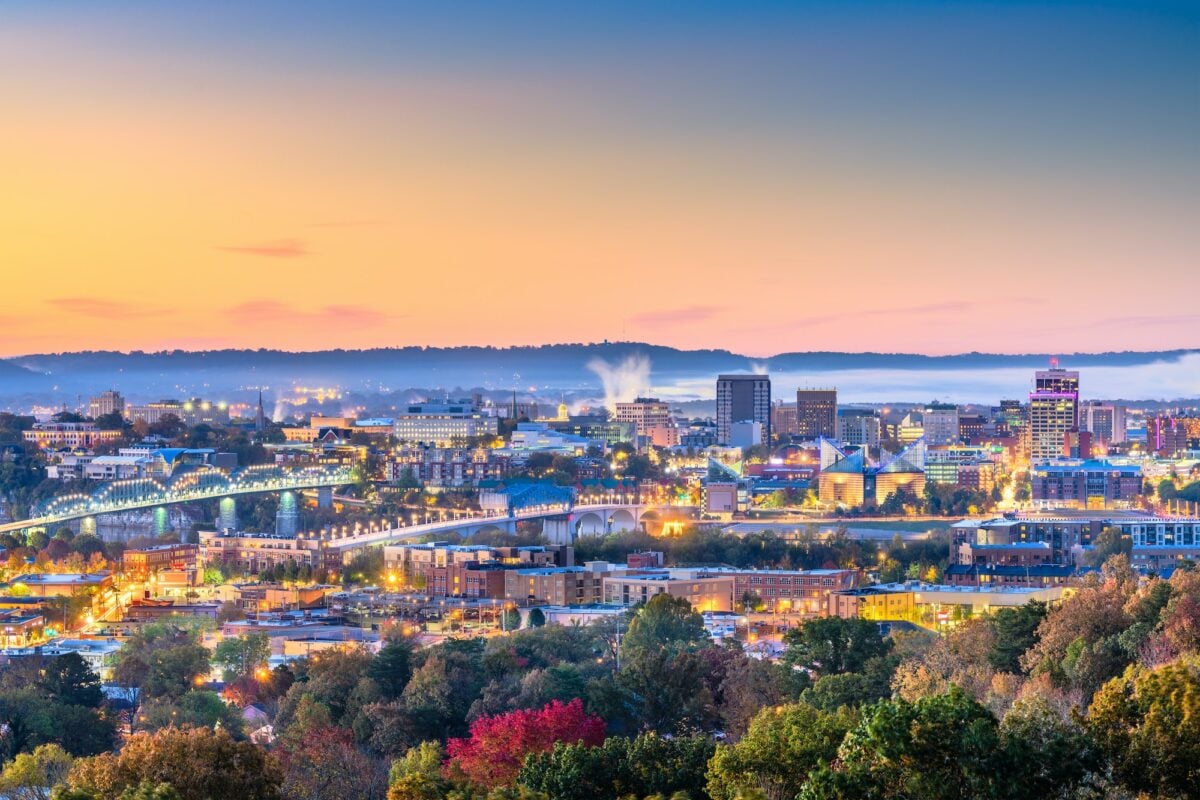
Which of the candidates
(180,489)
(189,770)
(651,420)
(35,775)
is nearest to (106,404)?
(651,420)

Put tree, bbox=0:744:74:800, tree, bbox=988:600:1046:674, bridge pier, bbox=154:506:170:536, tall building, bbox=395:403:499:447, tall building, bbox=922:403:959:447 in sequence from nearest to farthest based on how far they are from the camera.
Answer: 1. tree, bbox=0:744:74:800
2. tree, bbox=988:600:1046:674
3. bridge pier, bbox=154:506:170:536
4. tall building, bbox=395:403:499:447
5. tall building, bbox=922:403:959:447

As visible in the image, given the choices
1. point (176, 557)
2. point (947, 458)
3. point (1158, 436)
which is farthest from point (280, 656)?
point (1158, 436)

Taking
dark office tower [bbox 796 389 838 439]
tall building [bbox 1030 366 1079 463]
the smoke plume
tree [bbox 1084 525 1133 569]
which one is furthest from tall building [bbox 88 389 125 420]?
tree [bbox 1084 525 1133 569]

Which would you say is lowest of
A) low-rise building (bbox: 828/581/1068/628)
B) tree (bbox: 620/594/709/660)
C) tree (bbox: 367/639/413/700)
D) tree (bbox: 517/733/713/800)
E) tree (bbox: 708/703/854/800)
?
low-rise building (bbox: 828/581/1068/628)

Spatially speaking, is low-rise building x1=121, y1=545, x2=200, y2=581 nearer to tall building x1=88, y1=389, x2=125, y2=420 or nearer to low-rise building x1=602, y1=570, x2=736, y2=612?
low-rise building x1=602, y1=570, x2=736, y2=612

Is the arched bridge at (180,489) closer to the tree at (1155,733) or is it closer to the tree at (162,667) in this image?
the tree at (162,667)

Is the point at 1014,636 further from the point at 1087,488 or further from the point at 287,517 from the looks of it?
the point at 1087,488
